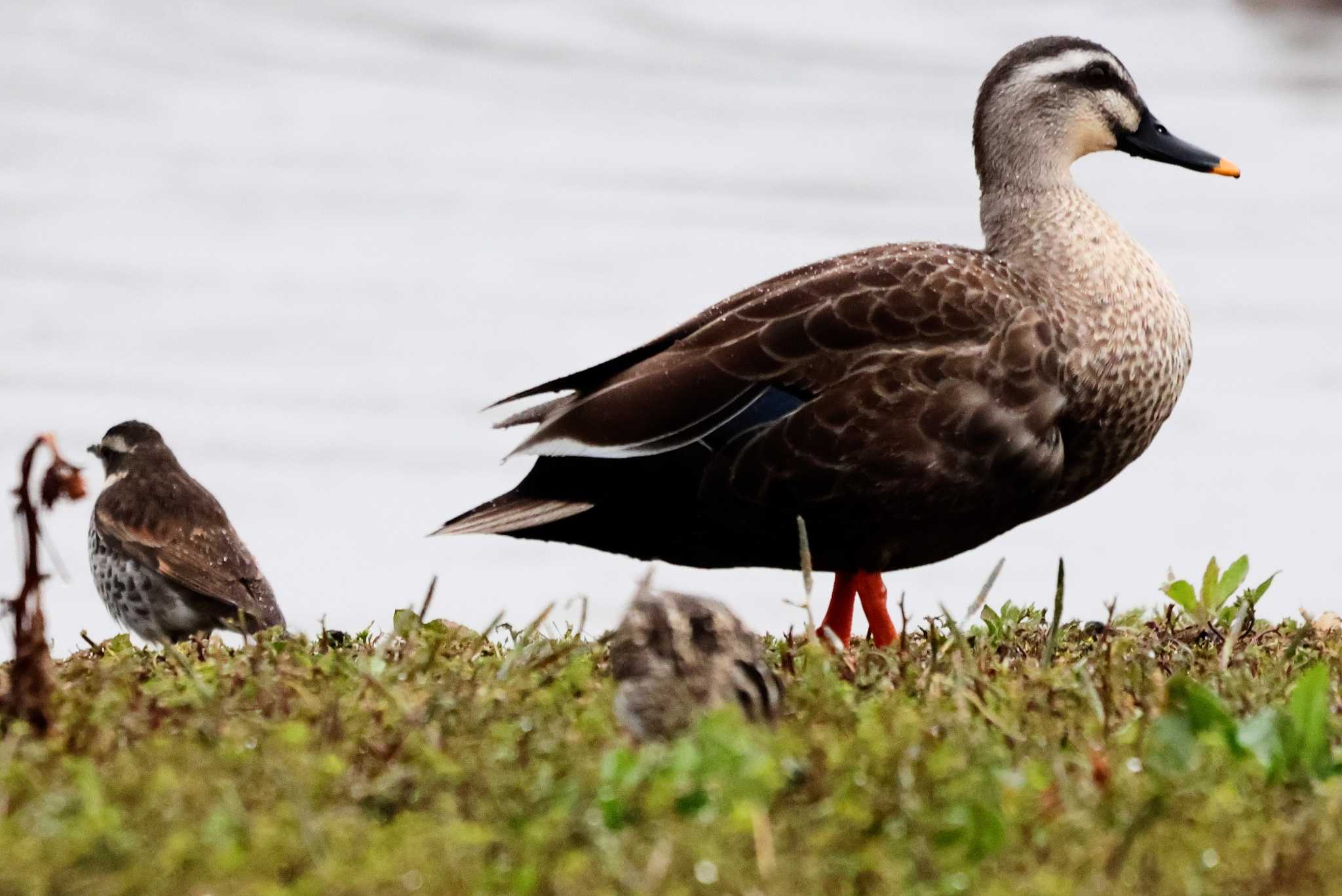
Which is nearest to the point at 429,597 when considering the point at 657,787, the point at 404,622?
the point at 404,622

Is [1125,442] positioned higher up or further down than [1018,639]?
higher up

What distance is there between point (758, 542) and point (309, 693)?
214 centimetres

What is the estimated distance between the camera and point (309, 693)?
4.25 m

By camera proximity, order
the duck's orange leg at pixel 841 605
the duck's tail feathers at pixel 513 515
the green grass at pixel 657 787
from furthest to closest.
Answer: the duck's orange leg at pixel 841 605, the duck's tail feathers at pixel 513 515, the green grass at pixel 657 787

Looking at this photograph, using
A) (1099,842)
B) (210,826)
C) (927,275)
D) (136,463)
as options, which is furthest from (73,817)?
(136,463)

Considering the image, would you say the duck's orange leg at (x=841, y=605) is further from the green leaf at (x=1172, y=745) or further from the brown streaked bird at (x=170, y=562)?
the green leaf at (x=1172, y=745)

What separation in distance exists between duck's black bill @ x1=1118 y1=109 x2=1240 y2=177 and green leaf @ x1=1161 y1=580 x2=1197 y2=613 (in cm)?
240

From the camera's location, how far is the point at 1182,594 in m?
5.81

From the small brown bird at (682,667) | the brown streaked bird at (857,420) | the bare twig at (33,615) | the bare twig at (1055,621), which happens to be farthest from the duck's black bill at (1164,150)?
the bare twig at (33,615)

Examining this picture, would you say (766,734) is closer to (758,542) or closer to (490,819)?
(490,819)

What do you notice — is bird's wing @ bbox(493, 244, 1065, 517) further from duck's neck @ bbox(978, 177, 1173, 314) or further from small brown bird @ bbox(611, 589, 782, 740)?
small brown bird @ bbox(611, 589, 782, 740)

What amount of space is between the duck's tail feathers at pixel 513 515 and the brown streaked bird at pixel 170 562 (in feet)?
5.40

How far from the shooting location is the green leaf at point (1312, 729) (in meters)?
3.71

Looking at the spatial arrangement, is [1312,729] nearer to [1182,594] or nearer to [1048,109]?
[1182,594]
